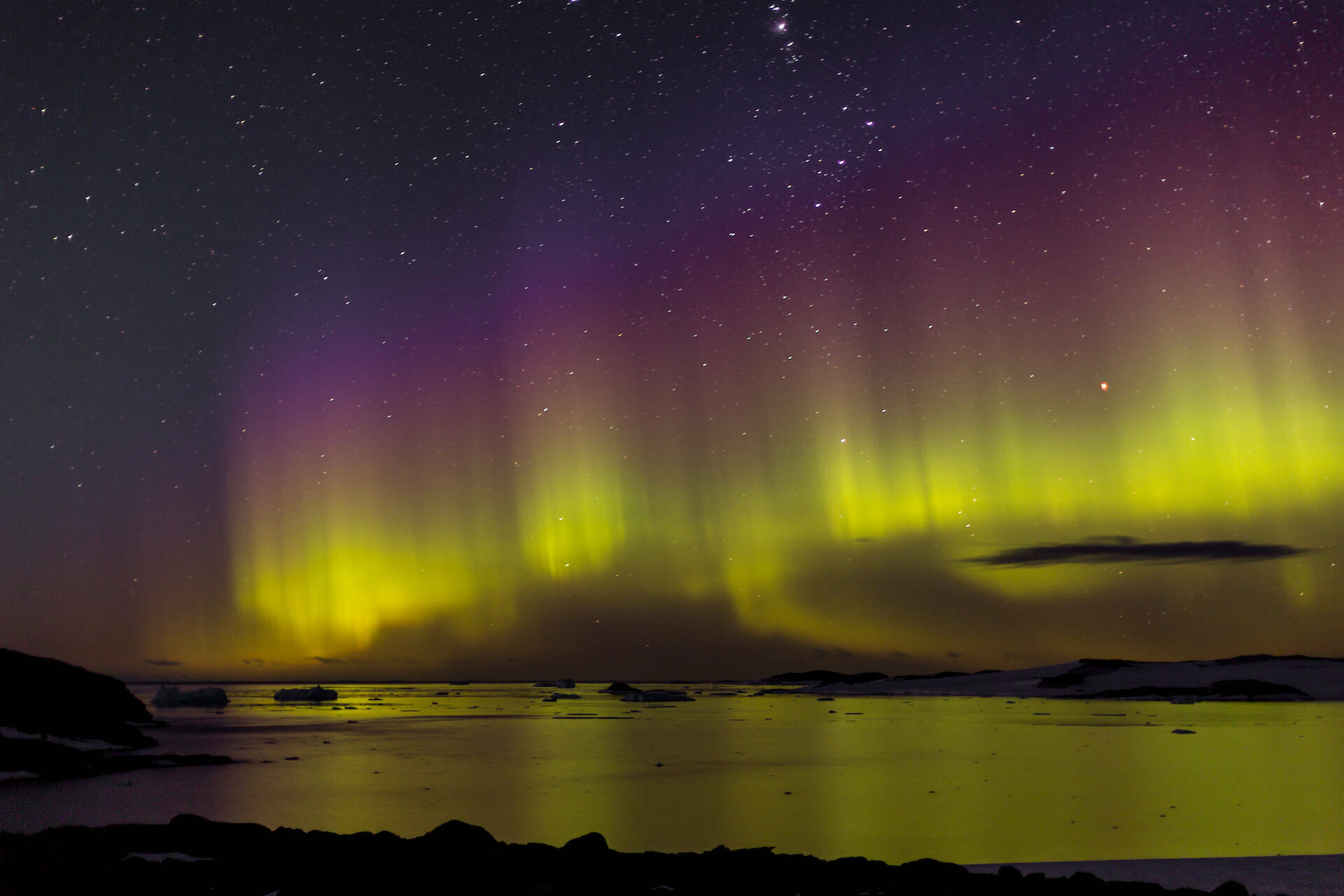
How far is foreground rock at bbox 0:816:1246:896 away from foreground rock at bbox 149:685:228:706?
73.3 meters

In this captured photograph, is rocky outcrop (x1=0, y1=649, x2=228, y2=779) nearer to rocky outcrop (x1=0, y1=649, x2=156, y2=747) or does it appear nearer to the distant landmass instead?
rocky outcrop (x1=0, y1=649, x2=156, y2=747)

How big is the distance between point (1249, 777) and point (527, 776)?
52.3ft

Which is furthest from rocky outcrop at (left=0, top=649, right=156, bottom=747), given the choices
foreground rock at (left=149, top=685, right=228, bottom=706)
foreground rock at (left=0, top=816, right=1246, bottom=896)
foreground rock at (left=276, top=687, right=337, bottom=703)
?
foreground rock at (left=276, top=687, right=337, bottom=703)

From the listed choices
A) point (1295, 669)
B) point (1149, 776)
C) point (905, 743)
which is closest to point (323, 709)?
point (905, 743)

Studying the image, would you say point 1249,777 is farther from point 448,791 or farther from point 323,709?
point 323,709

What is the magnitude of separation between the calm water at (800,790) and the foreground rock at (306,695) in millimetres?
60761

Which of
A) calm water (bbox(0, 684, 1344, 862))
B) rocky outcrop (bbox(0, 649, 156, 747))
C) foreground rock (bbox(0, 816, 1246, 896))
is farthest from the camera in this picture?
rocky outcrop (bbox(0, 649, 156, 747))

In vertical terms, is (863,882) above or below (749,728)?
above

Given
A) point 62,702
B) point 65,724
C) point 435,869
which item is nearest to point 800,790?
point 435,869

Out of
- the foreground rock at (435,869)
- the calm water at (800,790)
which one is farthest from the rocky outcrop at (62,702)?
the foreground rock at (435,869)

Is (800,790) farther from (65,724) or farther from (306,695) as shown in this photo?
(306,695)

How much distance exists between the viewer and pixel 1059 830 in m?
14.5

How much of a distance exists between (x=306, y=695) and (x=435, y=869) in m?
96.1

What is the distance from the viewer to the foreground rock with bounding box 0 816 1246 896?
9.23 metres
